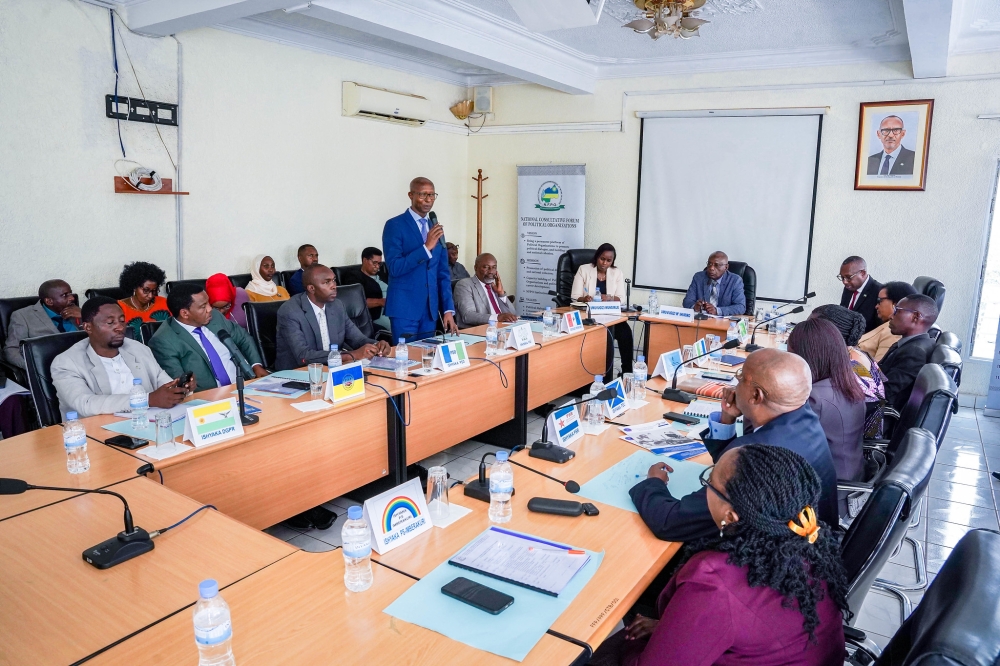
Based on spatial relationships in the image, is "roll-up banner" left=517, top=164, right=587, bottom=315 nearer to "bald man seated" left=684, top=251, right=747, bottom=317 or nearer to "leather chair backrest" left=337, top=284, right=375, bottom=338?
"bald man seated" left=684, top=251, right=747, bottom=317

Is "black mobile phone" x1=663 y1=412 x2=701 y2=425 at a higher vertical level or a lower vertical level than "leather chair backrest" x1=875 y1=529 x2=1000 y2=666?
lower

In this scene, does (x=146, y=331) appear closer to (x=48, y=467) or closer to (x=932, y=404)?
(x=48, y=467)

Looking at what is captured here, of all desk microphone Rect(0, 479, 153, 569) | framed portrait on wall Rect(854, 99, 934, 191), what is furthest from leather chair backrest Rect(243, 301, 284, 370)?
framed portrait on wall Rect(854, 99, 934, 191)

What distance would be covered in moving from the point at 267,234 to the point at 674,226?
376cm

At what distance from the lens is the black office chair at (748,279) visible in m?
5.68

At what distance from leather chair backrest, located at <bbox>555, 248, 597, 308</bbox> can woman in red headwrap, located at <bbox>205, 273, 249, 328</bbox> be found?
9.18ft

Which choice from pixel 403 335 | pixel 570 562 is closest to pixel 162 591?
pixel 570 562

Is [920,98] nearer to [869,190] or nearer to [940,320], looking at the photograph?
[869,190]

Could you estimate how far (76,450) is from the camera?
2.04 meters

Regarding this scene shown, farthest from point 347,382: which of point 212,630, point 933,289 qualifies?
point 933,289

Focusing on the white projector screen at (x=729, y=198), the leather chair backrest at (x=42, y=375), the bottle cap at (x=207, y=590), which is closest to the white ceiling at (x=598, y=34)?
the white projector screen at (x=729, y=198)

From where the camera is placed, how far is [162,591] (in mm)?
1438

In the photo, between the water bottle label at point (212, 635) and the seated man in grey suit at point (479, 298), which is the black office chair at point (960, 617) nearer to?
the water bottle label at point (212, 635)

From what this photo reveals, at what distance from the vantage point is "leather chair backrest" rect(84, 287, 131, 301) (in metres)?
4.31
